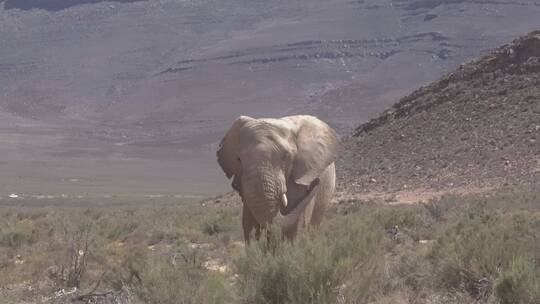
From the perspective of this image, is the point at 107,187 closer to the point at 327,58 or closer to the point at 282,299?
the point at 282,299

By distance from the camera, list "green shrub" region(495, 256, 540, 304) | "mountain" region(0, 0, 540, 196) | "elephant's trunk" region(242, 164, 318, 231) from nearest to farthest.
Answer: "green shrub" region(495, 256, 540, 304) → "elephant's trunk" region(242, 164, 318, 231) → "mountain" region(0, 0, 540, 196)

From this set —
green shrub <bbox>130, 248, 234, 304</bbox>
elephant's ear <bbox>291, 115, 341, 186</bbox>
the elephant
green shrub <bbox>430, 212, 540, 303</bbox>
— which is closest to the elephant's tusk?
the elephant

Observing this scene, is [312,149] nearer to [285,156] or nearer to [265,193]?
[285,156]

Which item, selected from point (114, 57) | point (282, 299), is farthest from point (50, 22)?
point (282, 299)

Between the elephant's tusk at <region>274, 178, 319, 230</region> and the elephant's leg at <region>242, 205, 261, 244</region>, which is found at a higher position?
the elephant's tusk at <region>274, 178, 319, 230</region>

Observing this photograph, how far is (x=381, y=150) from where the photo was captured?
40250 mm

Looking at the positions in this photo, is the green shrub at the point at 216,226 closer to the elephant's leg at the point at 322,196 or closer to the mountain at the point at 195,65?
the elephant's leg at the point at 322,196

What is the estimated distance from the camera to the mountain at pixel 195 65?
109m

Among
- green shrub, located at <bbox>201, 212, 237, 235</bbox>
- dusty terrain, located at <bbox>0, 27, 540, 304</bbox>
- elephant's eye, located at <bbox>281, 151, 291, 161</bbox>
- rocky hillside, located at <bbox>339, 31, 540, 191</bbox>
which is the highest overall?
elephant's eye, located at <bbox>281, 151, 291, 161</bbox>

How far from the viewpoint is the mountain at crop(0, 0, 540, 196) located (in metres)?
109

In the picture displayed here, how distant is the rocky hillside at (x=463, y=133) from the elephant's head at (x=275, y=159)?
67.1 ft

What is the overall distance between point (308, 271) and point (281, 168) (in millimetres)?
1909

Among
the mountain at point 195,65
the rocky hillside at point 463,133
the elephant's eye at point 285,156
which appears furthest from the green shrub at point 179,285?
the mountain at point 195,65

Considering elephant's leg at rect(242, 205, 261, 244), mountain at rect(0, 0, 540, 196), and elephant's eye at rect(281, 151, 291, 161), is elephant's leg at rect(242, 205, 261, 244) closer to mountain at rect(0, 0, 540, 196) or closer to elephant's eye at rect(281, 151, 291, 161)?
elephant's eye at rect(281, 151, 291, 161)
